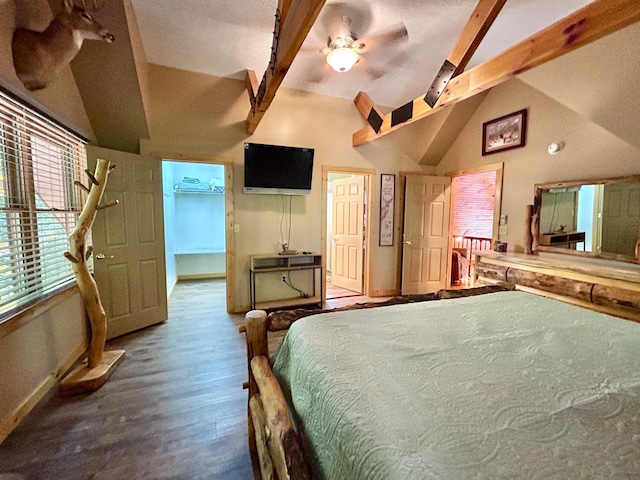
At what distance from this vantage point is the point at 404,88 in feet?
12.5

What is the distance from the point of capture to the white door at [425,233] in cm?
456

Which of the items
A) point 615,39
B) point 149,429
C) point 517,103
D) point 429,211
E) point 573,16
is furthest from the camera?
point 429,211

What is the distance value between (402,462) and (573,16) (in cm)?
242

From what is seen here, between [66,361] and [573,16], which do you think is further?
[66,361]

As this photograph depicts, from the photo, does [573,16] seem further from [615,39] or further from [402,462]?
[402,462]

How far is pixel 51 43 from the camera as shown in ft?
6.34

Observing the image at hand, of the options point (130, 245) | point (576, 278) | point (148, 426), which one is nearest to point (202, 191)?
point (130, 245)

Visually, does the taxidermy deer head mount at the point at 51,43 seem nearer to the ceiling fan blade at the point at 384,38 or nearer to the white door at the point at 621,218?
the ceiling fan blade at the point at 384,38

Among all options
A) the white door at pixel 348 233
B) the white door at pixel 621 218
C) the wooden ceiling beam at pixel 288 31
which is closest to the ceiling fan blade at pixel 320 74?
the wooden ceiling beam at pixel 288 31

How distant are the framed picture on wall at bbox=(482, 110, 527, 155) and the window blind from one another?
15.5 feet

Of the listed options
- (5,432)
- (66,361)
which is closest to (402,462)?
(5,432)

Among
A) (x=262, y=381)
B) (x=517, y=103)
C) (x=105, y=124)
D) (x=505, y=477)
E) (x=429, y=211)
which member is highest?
(x=517, y=103)

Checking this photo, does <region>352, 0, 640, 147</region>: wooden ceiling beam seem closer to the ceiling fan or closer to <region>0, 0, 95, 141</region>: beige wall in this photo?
the ceiling fan

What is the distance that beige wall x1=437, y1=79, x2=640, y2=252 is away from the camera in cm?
272
